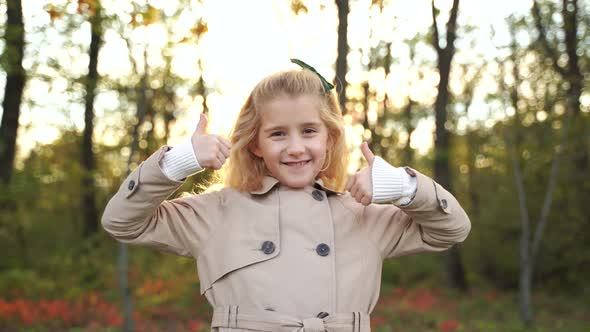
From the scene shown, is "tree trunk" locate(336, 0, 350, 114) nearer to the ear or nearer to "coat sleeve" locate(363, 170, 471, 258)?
the ear

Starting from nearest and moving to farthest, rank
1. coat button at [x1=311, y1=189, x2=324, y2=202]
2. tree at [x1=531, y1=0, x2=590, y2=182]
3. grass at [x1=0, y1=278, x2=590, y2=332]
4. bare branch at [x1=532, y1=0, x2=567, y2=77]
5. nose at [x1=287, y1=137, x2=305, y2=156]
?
1. nose at [x1=287, y1=137, x2=305, y2=156]
2. coat button at [x1=311, y1=189, x2=324, y2=202]
3. grass at [x1=0, y1=278, x2=590, y2=332]
4. tree at [x1=531, y1=0, x2=590, y2=182]
5. bare branch at [x1=532, y1=0, x2=567, y2=77]

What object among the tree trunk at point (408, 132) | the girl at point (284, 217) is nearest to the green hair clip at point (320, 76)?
the girl at point (284, 217)

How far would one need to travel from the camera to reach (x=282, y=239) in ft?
8.27

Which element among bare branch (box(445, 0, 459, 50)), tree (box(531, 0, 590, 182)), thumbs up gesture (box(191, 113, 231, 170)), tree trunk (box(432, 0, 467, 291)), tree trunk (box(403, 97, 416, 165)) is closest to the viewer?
thumbs up gesture (box(191, 113, 231, 170))

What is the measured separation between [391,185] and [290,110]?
1.64ft

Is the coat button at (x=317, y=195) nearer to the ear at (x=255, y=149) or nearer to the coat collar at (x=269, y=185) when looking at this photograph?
the coat collar at (x=269, y=185)

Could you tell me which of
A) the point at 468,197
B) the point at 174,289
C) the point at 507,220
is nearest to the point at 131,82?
the point at 174,289

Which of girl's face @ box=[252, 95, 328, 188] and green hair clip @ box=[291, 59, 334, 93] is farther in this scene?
green hair clip @ box=[291, 59, 334, 93]

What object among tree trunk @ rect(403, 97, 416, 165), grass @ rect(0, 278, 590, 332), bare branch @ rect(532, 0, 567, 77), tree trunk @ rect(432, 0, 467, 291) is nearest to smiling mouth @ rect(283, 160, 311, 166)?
grass @ rect(0, 278, 590, 332)

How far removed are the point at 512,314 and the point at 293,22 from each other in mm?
6070

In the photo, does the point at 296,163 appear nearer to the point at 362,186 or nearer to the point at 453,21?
the point at 362,186

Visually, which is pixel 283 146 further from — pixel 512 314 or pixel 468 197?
pixel 468 197

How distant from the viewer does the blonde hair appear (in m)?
2.62

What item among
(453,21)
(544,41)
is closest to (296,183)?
(544,41)
